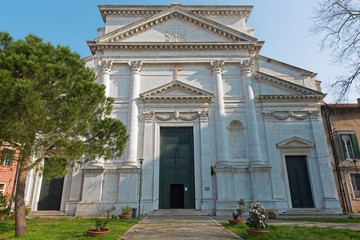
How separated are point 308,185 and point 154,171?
486 inches

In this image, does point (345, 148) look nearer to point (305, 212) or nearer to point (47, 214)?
point (305, 212)

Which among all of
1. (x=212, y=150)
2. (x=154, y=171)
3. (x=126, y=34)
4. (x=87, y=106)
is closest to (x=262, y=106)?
(x=212, y=150)

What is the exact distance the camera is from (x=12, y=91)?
339 inches

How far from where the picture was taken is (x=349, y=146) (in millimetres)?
21578

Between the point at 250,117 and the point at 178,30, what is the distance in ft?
34.0

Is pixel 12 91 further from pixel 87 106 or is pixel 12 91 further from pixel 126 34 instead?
pixel 126 34

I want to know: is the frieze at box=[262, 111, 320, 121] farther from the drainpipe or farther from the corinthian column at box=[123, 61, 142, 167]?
the corinthian column at box=[123, 61, 142, 167]

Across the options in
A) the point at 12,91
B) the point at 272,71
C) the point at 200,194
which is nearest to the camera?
the point at 12,91

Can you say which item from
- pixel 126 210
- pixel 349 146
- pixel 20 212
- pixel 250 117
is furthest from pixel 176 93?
pixel 349 146

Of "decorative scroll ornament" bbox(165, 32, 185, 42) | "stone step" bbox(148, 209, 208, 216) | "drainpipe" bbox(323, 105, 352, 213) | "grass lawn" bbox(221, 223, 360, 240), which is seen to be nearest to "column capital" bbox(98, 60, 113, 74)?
"decorative scroll ornament" bbox(165, 32, 185, 42)

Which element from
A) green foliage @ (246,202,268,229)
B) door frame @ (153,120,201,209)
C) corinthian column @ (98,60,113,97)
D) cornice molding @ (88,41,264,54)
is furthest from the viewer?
cornice molding @ (88,41,264,54)

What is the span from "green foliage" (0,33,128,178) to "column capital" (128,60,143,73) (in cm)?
1028

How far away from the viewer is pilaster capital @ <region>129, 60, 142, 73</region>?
72.4 ft

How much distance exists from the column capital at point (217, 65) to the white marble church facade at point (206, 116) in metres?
0.09
